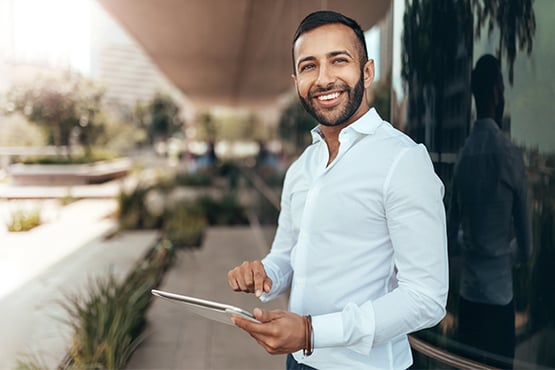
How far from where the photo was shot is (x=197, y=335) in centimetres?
389

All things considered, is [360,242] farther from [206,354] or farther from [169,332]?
[169,332]

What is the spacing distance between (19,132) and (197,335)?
1.92 meters

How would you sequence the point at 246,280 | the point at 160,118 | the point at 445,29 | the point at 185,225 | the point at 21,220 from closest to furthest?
the point at 246,280 → the point at 445,29 → the point at 21,220 → the point at 185,225 → the point at 160,118

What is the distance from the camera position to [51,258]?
19.5 feet

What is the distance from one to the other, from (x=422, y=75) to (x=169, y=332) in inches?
115

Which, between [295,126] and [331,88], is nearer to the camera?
[331,88]

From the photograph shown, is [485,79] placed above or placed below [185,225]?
above

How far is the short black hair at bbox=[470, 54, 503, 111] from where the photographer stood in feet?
5.36

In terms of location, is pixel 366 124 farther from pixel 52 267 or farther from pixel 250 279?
pixel 52 267

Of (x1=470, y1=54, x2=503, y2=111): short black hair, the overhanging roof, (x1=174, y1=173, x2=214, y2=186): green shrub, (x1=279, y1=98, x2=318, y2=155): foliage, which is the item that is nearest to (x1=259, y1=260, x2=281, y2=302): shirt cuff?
(x1=470, y1=54, x2=503, y2=111): short black hair

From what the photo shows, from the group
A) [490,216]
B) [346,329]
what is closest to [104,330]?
[490,216]

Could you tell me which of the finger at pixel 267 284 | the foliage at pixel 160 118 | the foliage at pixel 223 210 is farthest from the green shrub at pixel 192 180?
the finger at pixel 267 284

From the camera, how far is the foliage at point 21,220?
402cm

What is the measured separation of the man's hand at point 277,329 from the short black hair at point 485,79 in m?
1.06
